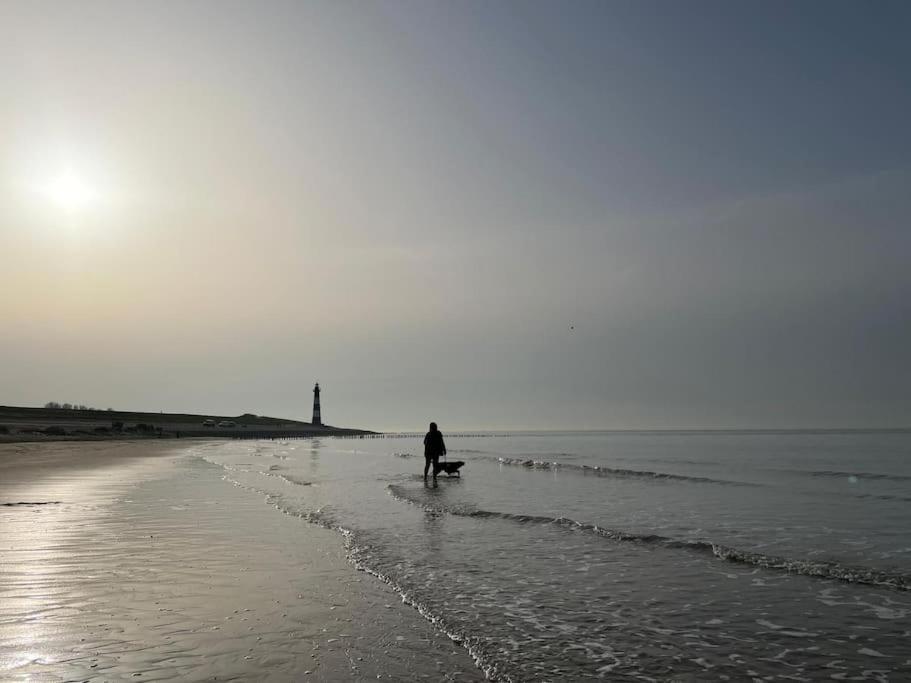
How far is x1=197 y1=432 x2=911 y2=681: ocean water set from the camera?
7.70m

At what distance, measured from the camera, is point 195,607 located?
8820 mm

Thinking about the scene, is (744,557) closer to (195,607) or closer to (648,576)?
(648,576)

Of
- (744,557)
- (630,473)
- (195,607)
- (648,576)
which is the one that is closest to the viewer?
(195,607)

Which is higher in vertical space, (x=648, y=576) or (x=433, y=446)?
(x=433, y=446)

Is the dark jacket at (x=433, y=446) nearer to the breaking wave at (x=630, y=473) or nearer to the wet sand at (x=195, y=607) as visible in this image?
the breaking wave at (x=630, y=473)

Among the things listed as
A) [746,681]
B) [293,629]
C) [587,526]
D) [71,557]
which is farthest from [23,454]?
[746,681]

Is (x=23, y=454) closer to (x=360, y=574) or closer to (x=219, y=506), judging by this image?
(x=219, y=506)

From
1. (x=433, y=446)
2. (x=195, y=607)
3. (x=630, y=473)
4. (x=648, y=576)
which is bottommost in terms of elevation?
(x=630, y=473)

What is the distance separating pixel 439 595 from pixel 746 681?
4.95m

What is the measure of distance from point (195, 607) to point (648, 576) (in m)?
8.17

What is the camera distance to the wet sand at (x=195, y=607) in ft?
21.9

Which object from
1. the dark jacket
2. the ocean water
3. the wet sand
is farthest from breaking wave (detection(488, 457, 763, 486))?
the wet sand

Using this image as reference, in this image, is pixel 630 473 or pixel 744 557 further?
pixel 630 473

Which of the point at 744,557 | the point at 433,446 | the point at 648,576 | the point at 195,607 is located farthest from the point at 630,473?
the point at 195,607
